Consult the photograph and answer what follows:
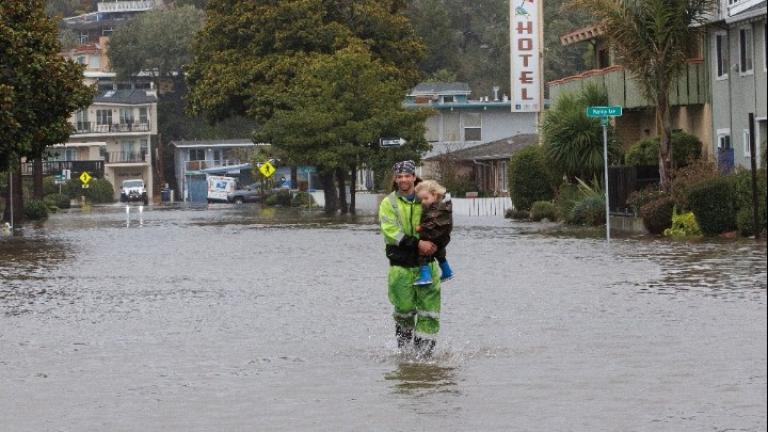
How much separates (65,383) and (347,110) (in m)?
51.1

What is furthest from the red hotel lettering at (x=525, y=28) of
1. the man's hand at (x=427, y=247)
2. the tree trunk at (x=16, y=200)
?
the man's hand at (x=427, y=247)

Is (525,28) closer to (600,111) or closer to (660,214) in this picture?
(660,214)

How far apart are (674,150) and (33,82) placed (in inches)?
617

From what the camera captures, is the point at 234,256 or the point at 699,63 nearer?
the point at 234,256

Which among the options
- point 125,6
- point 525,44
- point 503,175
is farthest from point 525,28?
point 125,6

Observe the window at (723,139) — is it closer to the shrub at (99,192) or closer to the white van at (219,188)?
the white van at (219,188)

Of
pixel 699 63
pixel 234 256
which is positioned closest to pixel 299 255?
pixel 234 256

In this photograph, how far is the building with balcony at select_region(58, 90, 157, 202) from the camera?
145 m

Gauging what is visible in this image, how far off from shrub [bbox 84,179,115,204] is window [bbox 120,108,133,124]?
12.6 m

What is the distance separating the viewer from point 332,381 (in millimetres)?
12383

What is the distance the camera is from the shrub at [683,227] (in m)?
32.1

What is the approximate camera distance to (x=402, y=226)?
42.4ft

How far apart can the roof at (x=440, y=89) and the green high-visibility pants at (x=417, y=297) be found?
95171mm

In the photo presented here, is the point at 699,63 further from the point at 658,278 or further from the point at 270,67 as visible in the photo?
the point at 270,67
